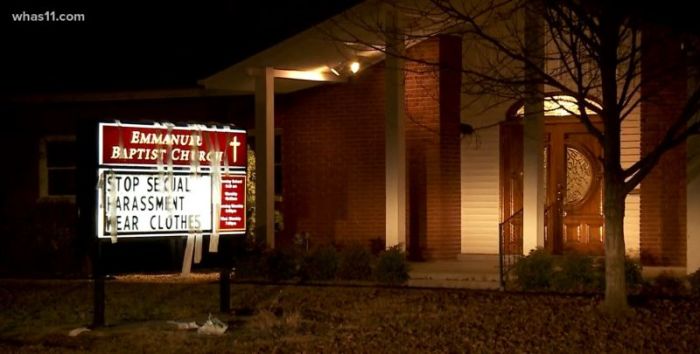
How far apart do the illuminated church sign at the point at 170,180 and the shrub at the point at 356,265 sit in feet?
10.00

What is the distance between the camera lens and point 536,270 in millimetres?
13492

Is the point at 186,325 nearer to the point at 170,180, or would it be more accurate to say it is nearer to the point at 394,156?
the point at 170,180

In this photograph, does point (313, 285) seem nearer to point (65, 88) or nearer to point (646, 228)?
point (646, 228)

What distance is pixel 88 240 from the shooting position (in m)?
11.1

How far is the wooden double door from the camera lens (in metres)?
16.5

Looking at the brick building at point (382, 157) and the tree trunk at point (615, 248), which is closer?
the tree trunk at point (615, 248)

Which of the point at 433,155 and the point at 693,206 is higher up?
Answer: the point at 433,155

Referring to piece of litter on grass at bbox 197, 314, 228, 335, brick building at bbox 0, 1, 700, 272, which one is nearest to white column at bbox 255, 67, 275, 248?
brick building at bbox 0, 1, 700, 272

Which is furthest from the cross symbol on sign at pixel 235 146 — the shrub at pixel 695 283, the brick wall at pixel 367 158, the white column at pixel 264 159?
the shrub at pixel 695 283

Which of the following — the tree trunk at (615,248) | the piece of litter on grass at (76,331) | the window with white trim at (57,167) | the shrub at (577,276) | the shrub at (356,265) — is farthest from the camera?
the window with white trim at (57,167)

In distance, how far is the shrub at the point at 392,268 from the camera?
47.8ft

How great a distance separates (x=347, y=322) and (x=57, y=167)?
12.0 metres

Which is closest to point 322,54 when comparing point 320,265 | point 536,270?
point 320,265

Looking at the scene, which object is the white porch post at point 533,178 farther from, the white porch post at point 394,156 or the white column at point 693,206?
the white porch post at point 394,156
